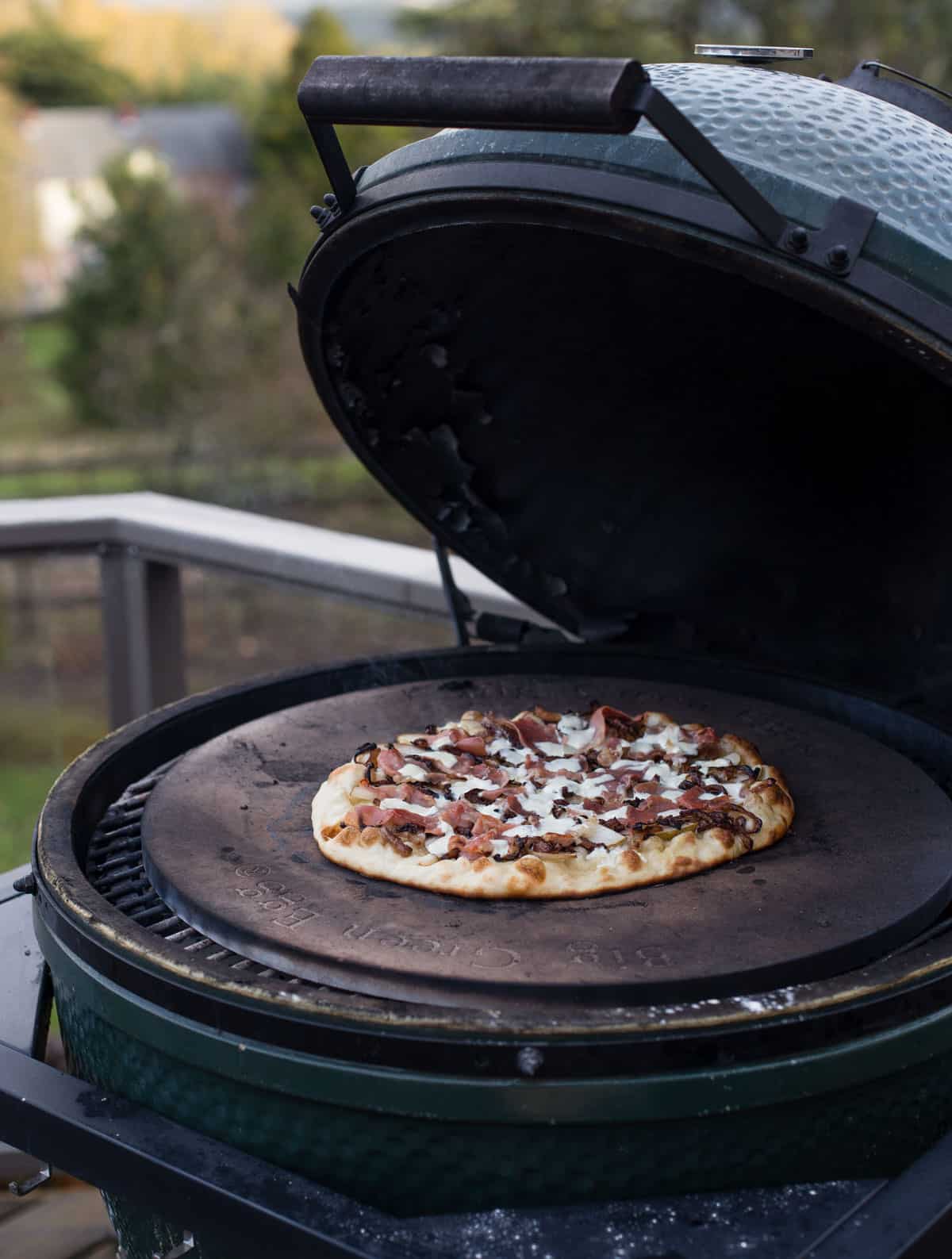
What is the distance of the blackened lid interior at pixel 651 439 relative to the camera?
6.59 ft

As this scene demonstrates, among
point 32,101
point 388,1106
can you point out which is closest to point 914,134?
point 388,1106

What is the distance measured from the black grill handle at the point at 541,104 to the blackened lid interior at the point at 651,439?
32cm

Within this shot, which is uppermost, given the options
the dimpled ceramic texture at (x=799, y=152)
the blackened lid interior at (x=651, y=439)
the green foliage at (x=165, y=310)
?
the dimpled ceramic texture at (x=799, y=152)

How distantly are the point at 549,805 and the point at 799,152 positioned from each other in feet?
2.84

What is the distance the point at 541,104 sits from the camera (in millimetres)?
1315

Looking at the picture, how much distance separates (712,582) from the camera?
2.45 m

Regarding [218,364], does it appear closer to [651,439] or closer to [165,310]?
[165,310]

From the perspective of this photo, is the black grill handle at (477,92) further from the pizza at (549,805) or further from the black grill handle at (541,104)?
the pizza at (549,805)

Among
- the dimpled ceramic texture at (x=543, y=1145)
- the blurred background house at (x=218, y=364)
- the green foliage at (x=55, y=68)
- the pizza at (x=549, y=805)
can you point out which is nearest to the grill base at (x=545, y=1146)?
the dimpled ceramic texture at (x=543, y=1145)

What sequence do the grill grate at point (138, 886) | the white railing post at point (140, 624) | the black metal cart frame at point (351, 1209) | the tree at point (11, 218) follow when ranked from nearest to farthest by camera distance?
the black metal cart frame at point (351, 1209), the grill grate at point (138, 886), the white railing post at point (140, 624), the tree at point (11, 218)

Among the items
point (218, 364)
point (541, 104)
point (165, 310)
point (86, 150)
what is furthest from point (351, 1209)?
point (86, 150)

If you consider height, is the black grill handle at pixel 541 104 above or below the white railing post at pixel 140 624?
above

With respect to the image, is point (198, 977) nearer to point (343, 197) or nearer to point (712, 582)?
point (343, 197)

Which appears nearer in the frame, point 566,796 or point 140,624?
point 566,796
